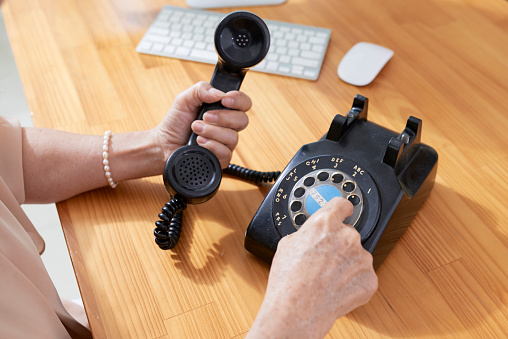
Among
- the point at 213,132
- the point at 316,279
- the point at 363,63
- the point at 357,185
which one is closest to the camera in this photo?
the point at 316,279

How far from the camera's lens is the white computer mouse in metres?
0.96

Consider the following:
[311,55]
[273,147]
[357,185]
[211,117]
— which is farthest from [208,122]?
[311,55]

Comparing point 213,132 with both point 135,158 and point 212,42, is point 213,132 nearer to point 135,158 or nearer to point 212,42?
→ point 135,158

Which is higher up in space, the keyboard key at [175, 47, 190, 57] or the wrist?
the keyboard key at [175, 47, 190, 57]

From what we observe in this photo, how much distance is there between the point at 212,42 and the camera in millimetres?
1043

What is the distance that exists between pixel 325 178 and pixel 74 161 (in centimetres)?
41

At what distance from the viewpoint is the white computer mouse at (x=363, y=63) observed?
96 cm

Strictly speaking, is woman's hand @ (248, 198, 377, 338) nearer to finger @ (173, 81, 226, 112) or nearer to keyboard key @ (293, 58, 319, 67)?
finger @ (173, 81, 226, 112)

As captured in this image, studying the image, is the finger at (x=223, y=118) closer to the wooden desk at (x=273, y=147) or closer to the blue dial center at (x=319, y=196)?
the wooden desk at (x=273, y=147)

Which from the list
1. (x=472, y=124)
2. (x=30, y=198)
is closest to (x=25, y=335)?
(x=30, y=198)

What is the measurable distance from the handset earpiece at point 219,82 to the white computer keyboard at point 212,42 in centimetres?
25

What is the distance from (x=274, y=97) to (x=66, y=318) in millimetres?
538

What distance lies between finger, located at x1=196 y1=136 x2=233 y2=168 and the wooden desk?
51 millimetres

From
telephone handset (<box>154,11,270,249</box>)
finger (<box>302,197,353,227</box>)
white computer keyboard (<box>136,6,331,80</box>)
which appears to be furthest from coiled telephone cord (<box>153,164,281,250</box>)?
white computer keyboard (<box>136,6,331,80</box>)
